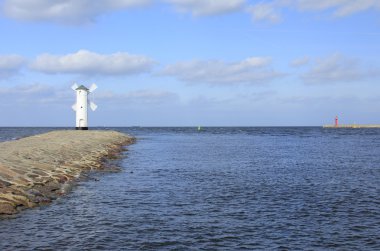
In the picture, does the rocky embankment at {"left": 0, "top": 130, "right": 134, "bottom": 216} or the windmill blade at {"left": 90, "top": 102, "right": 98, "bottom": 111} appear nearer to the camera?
the rocky embankment at {"left": 0, "top": 130, "right": 134, "bottom": 216}

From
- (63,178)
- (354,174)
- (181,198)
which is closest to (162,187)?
(181,198)

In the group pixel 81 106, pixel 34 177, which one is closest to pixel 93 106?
pixel 81 106

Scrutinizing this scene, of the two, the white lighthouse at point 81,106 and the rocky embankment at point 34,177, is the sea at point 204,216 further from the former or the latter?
the white lighthouse at point 81,106

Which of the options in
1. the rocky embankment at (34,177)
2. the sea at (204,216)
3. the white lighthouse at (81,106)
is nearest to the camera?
the sea at (204,216)

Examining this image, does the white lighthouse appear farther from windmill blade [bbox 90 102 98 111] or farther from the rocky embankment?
the rocky embankment

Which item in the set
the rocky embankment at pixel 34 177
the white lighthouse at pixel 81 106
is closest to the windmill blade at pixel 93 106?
the white lighthouse at pixel 81 106

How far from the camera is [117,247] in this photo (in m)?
10.9

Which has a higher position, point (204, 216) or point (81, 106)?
point (81, 106)

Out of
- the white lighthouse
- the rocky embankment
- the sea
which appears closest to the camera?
the sea

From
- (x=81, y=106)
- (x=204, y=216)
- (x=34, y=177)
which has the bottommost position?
(x=204, y=216)

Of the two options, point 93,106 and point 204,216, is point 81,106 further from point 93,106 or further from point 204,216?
point 204,216


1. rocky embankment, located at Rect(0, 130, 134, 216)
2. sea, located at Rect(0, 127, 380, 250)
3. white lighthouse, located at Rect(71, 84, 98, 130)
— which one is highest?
white lighthouse, located at Rect(71, 84, 98, 130)

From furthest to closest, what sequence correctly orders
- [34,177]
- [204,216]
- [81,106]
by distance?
[81,106]
[34,177]
[204,216]

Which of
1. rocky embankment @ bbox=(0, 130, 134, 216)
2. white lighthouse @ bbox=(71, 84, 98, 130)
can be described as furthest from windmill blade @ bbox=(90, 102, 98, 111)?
rocky embankment @ bbox=(0, 130, 134, 216)
